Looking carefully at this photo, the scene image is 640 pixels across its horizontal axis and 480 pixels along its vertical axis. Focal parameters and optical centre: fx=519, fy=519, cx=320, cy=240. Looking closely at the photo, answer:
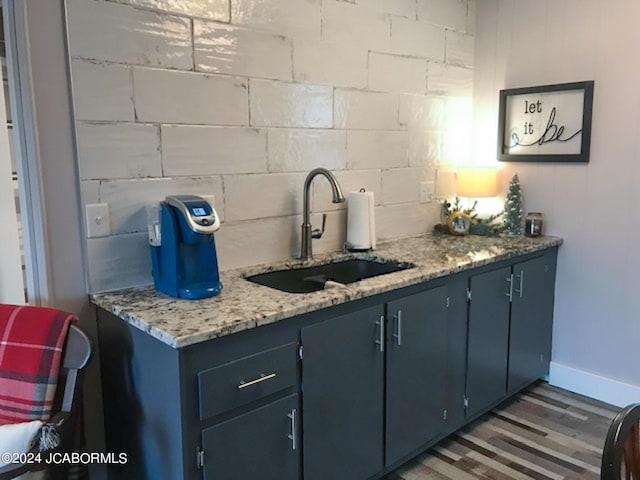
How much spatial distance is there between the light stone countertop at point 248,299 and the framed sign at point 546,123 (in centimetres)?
70

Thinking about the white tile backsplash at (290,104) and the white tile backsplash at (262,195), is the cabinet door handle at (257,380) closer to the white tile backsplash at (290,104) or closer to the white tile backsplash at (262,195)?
the white tile backsplash at (262,195)

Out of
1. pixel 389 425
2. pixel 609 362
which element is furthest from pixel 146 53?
pixel 609 362

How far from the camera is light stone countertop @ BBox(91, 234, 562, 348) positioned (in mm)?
1526

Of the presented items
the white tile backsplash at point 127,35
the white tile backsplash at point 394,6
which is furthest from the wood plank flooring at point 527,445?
the white tile backsplash at point 394,6

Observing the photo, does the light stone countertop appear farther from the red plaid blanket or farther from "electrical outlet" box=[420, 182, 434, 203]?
"electrical outlet" box=[420, 182, 434, 203]

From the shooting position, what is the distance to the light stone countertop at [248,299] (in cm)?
153

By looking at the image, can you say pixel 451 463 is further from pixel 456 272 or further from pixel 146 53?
pixel 146 53

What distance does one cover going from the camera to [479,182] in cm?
310

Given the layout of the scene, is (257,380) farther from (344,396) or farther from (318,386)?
(344,396)

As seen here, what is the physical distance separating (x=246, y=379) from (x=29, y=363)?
63 cm

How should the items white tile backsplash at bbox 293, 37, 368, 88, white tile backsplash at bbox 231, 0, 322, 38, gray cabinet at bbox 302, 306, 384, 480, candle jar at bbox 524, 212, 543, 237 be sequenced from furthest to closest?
candle jar at bbox 524, 212, 543, 237
white tile backsplash at bbox 293, 37, 368, 88
white tile backsplash at bbox 231, 0, 322, 38
gray cabinet at bbox 302, 306, 384, 480

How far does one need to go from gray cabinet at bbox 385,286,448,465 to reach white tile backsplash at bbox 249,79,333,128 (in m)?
0.96

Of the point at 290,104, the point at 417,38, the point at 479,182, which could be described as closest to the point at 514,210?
the point at 479,182

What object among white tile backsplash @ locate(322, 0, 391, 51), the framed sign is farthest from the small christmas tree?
white tile backsplash @ locate(322, 0, 391, 51)
